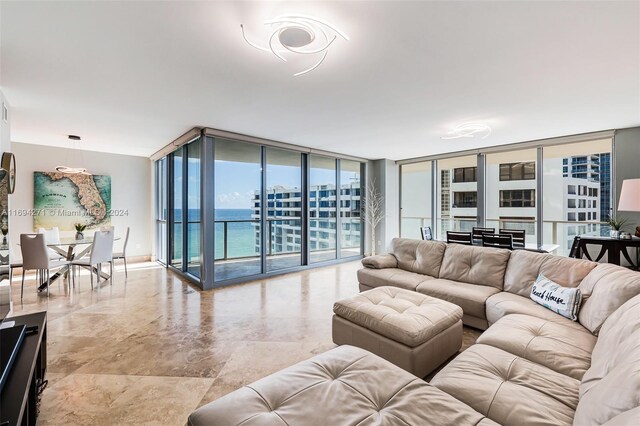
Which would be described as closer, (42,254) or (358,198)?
(42,254)

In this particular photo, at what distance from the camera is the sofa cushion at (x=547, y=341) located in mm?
1651

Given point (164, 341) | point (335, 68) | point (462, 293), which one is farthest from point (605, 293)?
point (164, 341)

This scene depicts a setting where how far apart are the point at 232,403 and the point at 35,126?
539 cm

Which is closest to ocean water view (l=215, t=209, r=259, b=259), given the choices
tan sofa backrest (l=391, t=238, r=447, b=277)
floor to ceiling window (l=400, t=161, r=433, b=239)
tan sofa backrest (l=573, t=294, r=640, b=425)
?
tan sofa backrest (l=391, t=238, r=447, b=277)

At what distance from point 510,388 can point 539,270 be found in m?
1.95

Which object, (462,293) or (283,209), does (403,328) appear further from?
(283,209)

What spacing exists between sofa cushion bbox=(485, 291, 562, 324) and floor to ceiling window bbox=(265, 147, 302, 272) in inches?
148

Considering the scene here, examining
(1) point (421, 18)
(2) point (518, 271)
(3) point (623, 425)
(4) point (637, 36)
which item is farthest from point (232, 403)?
(4) point (637, 36)

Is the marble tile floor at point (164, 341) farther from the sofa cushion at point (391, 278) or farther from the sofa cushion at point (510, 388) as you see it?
the sofa cushion at point (510, 388)

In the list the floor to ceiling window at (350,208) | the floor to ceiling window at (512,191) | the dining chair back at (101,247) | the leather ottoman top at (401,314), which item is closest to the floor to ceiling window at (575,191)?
the floor to ceiling window at (512,191)

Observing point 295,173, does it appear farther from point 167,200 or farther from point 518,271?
point 518,271

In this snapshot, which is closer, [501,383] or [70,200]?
[501,383]

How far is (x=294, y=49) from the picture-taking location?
2.06 metres

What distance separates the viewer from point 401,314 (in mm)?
2326
